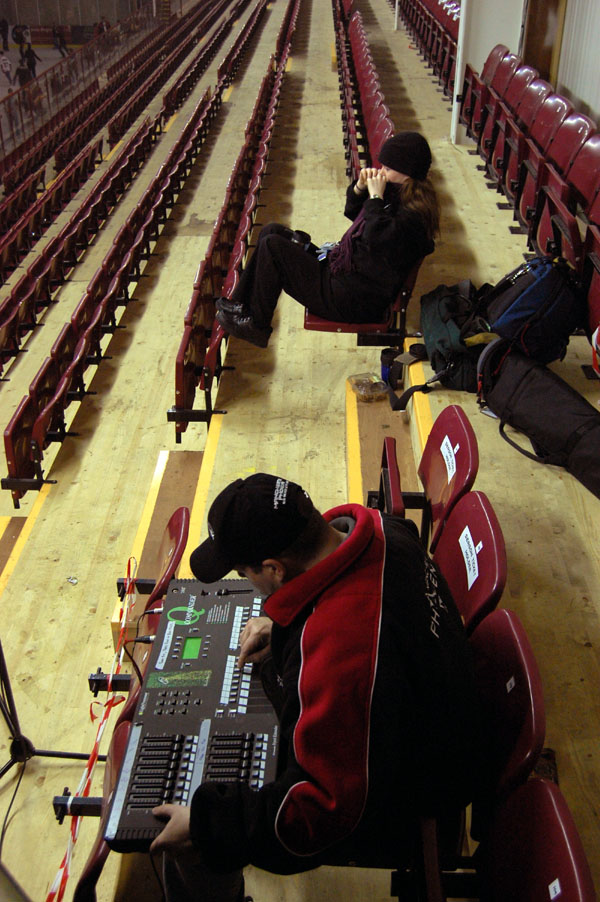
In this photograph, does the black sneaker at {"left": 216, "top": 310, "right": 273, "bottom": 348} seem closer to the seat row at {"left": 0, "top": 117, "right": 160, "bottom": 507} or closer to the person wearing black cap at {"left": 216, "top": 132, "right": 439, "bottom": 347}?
the person wearing black cap at {"left": 216, "top": 132, "right": 439, "bottom": 347}

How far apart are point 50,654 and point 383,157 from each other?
1.50m

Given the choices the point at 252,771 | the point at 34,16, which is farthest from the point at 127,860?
the point at 34,16

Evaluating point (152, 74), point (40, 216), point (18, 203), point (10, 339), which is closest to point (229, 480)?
point (10, 339)

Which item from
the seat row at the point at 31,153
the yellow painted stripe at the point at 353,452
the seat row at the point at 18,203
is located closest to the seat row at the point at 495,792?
the yellow painted stripe at the point at 353,452

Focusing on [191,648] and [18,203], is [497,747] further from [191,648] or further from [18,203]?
[18,203]

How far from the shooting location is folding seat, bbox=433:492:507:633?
1.09 meters

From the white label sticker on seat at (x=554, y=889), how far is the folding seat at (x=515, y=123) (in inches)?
111

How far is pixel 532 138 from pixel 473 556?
2.49 metres

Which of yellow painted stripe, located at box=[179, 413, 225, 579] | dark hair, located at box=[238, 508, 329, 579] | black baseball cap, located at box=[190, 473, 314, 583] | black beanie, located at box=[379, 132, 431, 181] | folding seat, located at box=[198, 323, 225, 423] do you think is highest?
black beanie, located at box=[379, 132, 431, 181]

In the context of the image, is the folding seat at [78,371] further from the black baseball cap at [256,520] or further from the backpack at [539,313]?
the black baseball cap at [256,520]

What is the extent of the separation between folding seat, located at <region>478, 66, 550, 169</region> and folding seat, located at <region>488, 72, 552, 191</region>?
0.9 inches

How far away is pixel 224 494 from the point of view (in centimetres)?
91

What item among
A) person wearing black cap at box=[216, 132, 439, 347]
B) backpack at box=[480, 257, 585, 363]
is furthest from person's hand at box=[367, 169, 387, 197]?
backpack at box=[480, 257, 585, 363]

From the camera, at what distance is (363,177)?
2.05 m
